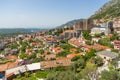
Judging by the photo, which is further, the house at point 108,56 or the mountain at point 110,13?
the mountain at point 110,13

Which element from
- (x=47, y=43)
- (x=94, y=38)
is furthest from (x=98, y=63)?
(x=47, y=43)

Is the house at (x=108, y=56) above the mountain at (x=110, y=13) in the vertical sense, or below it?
below

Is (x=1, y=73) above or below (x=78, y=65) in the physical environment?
below

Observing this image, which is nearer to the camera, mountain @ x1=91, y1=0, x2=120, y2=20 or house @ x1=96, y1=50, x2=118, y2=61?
house @ x1=96, y1=50, x2=118, y2=61

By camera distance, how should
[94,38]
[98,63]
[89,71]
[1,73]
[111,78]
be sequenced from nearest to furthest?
1. [111,78]
2. [89,71]
3. [98,63]
4. [1,73]
5. [94,38]

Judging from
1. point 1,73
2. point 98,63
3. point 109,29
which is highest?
point 109,29

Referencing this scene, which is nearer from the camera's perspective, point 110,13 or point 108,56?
point 108,56

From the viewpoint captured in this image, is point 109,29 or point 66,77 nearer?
point 66,77

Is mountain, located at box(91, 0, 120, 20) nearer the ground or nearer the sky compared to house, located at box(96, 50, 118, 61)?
nearer the sky

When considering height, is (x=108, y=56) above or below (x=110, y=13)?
below

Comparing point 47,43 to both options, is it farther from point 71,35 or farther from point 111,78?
point 111,78

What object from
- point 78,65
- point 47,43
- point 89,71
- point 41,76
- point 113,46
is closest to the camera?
point 89,71
